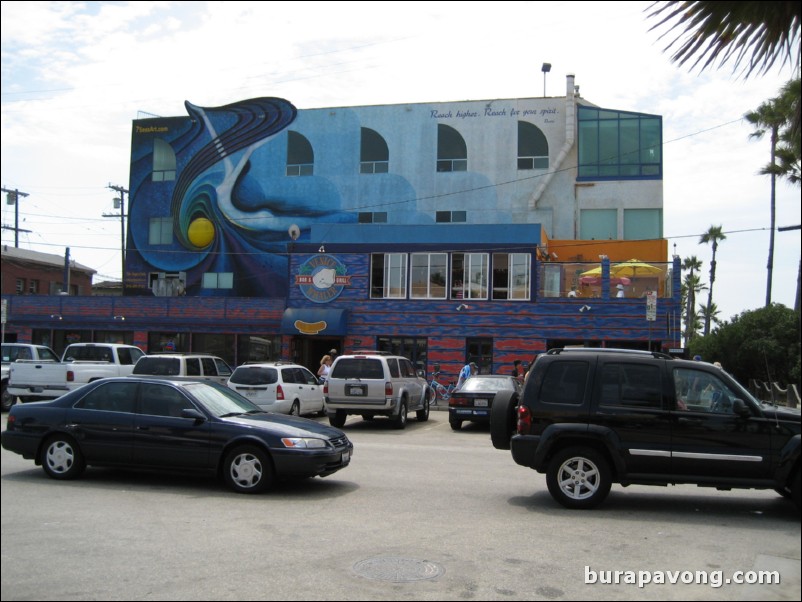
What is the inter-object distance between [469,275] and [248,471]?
22762 mm

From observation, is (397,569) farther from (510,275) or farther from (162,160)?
(162,160)

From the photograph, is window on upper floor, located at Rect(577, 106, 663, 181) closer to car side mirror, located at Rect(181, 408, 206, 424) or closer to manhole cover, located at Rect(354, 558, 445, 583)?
car side mirror, located at Rect(181, 408, 206, 424)

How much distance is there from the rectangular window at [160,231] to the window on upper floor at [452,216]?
17.8 meters

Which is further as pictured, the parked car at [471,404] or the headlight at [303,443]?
the parked car at [471,404]

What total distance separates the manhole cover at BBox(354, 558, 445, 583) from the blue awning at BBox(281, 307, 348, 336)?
2529 cm

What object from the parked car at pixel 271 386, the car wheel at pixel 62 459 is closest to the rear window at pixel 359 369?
the parked car at pixel 271 386

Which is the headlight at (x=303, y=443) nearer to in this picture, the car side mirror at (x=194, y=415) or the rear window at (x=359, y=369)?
the car side mirror at (x=194, y=415)

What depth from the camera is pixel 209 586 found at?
19.0 feet

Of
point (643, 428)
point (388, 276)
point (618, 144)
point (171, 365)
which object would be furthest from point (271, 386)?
point (618, 144)

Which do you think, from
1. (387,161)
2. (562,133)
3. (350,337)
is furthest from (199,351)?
(562,133)

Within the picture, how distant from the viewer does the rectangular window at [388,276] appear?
32.2m

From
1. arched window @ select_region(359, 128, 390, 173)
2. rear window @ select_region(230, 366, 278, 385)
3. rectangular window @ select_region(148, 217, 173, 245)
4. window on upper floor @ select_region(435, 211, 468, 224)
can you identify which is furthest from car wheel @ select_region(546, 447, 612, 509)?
rectangular window @ select_region(148, 217, 173, 245)

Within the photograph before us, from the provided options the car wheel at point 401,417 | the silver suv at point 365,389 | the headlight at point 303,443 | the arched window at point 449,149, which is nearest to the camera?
the headlight at point 303,443

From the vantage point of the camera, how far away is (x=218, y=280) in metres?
47.6
